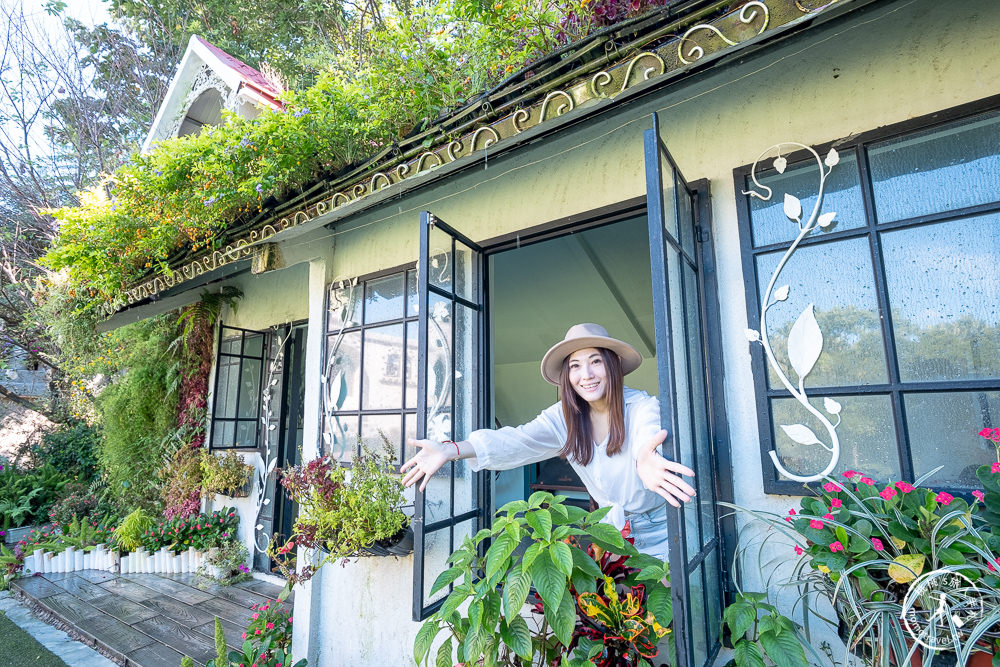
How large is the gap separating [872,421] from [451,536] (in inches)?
69.5

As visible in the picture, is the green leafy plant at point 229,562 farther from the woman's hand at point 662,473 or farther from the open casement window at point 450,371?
the woman's hand at point 662,473

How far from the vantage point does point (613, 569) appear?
→ 1.67 m

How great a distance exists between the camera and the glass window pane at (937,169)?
156cm

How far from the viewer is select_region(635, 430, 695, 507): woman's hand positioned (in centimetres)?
134

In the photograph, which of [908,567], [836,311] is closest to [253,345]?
[836,311]

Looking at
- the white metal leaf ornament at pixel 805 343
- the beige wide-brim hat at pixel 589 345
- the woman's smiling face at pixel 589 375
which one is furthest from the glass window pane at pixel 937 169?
the woman's smiling face at pixel 589 375

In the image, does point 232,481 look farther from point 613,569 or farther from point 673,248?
point 673,248

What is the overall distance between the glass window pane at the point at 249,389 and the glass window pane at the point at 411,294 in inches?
111

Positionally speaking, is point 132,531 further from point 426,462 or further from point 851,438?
point 851,438

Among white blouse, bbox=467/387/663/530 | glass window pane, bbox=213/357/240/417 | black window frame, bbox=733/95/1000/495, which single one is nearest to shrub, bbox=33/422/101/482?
glass window pane, bbox=213/357/240/417

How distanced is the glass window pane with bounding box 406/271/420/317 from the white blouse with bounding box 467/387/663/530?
3.66ft

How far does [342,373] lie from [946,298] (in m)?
3.05

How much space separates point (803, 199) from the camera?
1839 mm

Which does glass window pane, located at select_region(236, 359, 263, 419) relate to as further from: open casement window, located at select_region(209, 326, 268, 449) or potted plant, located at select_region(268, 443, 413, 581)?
potted plant, located at select_region(268, 443, 413, 581)
